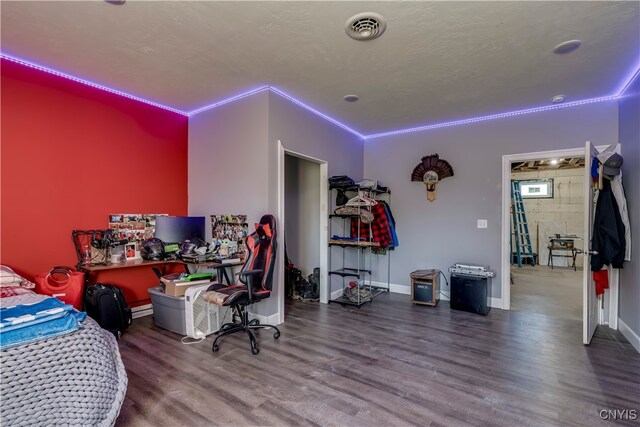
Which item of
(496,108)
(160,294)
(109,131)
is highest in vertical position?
(496,108)

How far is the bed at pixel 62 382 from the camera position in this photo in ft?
4.24

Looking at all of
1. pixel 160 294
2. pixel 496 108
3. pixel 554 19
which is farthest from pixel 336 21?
pixel 160 294

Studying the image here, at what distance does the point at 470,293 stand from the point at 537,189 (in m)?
5.94

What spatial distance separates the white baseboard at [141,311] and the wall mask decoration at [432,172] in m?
4.16

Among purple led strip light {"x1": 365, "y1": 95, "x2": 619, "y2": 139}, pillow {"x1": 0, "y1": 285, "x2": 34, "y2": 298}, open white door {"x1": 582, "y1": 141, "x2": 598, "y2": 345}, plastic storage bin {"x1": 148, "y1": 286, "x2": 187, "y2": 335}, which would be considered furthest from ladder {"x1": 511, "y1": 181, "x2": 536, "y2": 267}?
pillow {"x1": 0, "y1": 285, "x2": 34, "y2": 298}

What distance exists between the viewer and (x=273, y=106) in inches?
137

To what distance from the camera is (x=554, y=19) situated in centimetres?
219

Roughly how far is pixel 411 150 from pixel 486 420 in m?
3.84

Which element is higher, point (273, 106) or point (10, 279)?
point (273, 106)

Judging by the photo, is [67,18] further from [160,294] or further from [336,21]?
[160,294]

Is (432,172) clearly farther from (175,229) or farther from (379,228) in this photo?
(175,229)

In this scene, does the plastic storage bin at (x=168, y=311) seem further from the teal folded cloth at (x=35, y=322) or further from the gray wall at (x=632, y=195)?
the gray wall at (x=632, y=195)

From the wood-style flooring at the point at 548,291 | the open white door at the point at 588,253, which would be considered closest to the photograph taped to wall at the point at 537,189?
the wood-style flooring at the point at 548,291

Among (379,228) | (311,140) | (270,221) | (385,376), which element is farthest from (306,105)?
(385,376)
